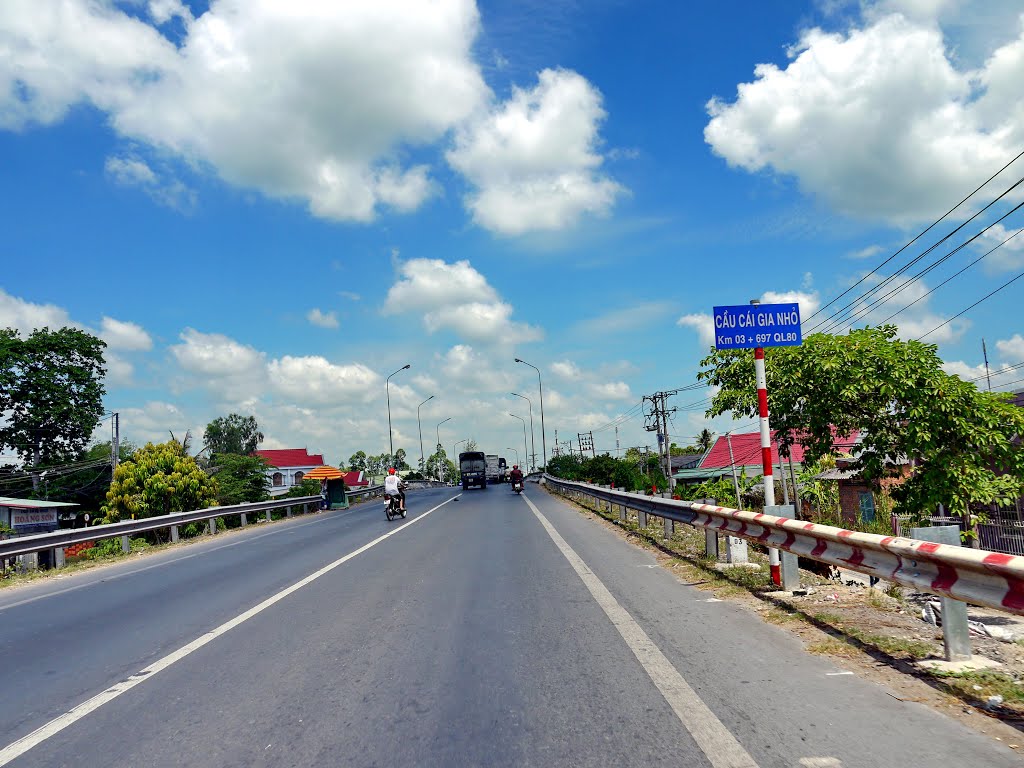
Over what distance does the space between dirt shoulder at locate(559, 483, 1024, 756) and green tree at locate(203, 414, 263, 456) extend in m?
108

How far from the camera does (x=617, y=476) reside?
44562 mm

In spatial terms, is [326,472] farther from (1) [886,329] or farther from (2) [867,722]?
(2) [867,722]

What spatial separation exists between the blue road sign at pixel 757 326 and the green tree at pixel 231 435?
107666mm

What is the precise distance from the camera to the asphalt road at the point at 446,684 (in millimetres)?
3945

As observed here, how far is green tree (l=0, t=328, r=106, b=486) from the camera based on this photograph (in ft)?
148

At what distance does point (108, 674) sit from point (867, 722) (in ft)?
18.4

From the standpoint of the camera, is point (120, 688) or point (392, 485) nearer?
point (120, 688)

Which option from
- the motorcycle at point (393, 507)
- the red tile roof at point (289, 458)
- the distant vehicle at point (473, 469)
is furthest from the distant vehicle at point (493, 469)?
the red tile roof at point (289, 458)

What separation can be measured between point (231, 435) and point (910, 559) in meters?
115

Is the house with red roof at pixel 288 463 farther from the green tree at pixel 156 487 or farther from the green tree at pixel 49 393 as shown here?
the green tree at pixel 156 487

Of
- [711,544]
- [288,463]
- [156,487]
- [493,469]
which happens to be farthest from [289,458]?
[711,544]

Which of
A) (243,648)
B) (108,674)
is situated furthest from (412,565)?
(108,674)

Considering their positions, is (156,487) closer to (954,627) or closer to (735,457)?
(954,627)

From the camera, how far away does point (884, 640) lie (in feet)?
19.0
